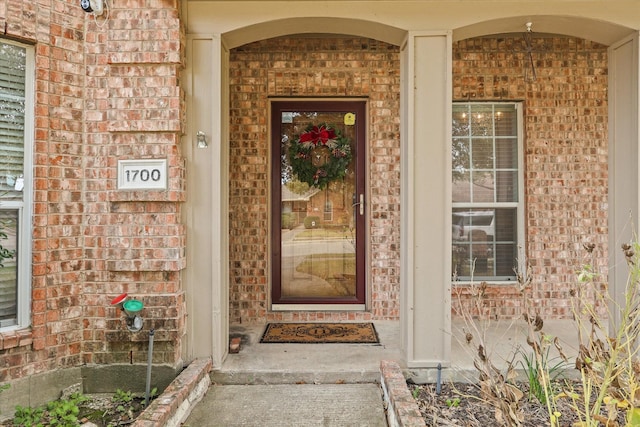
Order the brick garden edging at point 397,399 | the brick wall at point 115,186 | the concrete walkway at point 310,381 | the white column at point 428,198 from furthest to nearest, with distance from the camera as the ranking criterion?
1. the white column at point 428,198
2. the brick wall at point 115,186
3. the concrete walkway at point 310,381
4. the brick garden edging at point 397,399

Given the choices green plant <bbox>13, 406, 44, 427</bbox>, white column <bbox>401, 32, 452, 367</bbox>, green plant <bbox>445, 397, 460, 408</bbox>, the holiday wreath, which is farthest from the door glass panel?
green plant <bbox>13, 406, 44, 427</bbox>

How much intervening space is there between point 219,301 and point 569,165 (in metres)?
3.52

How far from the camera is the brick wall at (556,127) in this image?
3980 mm

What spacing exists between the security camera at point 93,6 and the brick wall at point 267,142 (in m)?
1.43

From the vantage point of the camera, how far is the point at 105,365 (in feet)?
9.07

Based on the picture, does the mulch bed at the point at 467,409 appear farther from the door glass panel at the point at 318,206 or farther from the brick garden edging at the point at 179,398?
the door glass panel at the point at 318,206

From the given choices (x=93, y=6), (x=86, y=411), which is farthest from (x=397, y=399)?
(x=93, y=6)

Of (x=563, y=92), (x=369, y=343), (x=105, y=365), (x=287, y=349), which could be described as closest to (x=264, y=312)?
(x=287, y=349)

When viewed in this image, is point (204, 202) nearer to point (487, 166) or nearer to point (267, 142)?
point (267, 142)

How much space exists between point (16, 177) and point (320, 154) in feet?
8.10

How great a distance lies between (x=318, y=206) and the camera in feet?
13.5

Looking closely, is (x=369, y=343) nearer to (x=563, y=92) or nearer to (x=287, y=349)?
(x=287, y=349)

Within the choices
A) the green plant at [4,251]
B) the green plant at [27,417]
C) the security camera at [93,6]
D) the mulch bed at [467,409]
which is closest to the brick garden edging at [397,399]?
the mulch bed at [467,409]

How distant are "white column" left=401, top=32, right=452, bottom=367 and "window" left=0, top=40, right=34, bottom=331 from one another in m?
2.45
